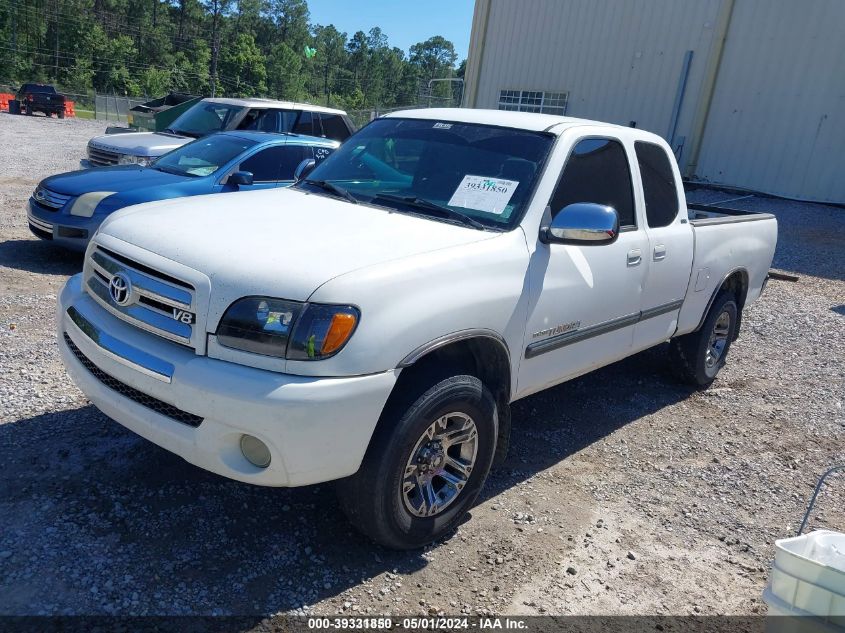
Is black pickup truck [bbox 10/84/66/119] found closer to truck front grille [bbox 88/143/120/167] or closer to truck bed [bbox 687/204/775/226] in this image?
truck front grille [bbox 88/143/120/167]

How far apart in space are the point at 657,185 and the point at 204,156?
552cm

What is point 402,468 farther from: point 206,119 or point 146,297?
point 206,119

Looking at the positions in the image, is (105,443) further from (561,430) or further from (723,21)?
(723,21)

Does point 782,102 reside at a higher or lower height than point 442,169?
higher

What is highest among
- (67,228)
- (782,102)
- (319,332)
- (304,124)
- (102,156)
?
(782,102)

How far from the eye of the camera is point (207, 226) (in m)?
3.15

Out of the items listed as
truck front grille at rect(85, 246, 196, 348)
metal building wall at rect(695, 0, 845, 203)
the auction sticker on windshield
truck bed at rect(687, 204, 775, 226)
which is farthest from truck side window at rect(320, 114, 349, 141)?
metal building wall at rect(695, 0, 845, 203)

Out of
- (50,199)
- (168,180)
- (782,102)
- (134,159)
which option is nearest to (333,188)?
(168,180)

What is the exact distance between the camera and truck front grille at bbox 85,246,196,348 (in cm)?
272

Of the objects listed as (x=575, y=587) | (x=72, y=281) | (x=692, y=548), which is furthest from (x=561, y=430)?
(x=72, y=281)

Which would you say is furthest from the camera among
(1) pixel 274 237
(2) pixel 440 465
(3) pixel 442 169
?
(3) pixel 442 169

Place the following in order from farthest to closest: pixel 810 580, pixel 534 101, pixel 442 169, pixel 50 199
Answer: pixel 534 101
pixel 50 199
pixel 442 169
pixel 810 580

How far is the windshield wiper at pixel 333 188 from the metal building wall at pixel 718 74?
1448cm

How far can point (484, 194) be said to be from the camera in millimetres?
3602
